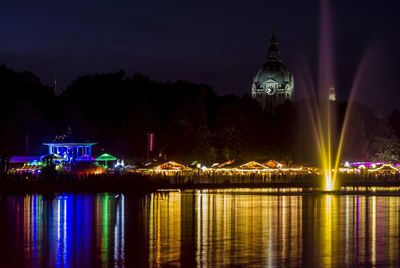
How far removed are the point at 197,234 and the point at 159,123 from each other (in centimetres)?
7961

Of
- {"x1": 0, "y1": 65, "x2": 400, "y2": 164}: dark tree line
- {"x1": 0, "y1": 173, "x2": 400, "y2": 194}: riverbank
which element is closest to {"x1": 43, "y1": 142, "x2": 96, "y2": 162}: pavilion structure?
{"x1": 0, "y1": 65, "x2": 400, "y2": 164}: dark tree line

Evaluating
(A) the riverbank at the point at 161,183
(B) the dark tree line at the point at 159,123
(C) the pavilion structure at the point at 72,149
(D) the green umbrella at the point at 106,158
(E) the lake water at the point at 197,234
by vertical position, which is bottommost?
(E) the lake water at the point at 197,234

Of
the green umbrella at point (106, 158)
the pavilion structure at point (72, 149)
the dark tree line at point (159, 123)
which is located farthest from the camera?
the dark tree line at point (159, 123)

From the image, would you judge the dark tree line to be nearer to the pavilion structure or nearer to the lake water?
the pavilion structure

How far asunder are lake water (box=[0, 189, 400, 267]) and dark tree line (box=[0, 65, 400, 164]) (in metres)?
52.8

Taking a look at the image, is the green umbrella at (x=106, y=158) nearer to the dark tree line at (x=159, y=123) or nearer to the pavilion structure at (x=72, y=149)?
the pavilion structure at (x=72, y=149)

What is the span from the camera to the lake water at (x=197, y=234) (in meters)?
31.2

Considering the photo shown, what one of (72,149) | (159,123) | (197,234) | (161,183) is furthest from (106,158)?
(197,234)

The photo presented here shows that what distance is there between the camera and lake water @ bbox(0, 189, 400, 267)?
3119cm

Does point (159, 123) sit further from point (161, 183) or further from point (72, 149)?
point (161, 183)

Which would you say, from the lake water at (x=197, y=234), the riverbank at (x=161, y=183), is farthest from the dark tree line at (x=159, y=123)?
the lake water at (x=197, y=234)

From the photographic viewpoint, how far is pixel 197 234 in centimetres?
3934

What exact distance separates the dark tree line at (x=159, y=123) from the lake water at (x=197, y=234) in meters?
52.8

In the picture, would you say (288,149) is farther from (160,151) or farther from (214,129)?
(160,151)
